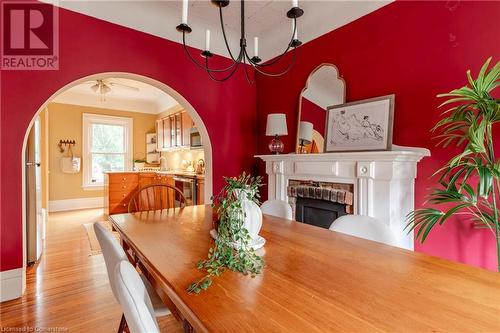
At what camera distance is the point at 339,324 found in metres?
0.61

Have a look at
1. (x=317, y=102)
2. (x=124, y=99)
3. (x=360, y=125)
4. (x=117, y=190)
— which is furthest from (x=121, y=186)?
(x=360, y=125)

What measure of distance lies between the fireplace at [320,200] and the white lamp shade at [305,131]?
53 centimetres

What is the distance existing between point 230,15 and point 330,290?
301 cm

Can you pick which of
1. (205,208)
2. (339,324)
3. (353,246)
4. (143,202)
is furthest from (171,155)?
(339,324)

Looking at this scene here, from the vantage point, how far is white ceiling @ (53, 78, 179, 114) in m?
5.48

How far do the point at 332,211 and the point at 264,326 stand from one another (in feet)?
6.96

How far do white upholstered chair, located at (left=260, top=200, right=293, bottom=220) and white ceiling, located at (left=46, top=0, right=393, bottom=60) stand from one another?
204 cm

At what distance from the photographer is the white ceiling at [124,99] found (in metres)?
5.48

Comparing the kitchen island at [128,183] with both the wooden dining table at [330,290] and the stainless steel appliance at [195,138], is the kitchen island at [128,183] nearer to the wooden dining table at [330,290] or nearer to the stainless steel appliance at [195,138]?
the stainless steel appliance at [195,138]

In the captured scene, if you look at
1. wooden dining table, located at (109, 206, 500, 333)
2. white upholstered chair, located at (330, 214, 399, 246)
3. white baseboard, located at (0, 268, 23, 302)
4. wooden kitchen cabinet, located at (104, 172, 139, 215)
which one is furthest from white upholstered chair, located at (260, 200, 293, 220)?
wooden kitchen cabinet, located at (104, 172, 139, 215)

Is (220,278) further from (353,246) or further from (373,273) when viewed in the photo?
(353,246)

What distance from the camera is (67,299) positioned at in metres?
2.04

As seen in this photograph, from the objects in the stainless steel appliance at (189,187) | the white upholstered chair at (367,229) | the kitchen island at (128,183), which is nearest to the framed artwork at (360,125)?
the white upholstered chair at (367,229)

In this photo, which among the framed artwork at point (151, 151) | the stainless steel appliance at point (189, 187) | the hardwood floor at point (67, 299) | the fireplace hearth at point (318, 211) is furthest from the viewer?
the framed artwork at point (151, 151)
